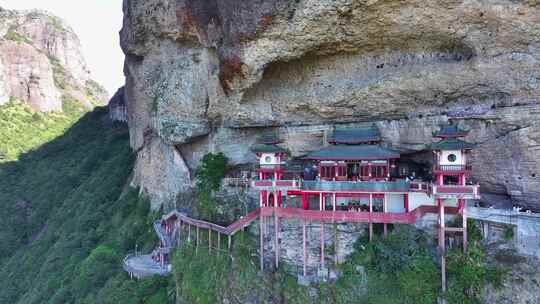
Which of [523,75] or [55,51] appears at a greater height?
[55,51]

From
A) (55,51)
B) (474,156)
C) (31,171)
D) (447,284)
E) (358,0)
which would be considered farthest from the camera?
(55,51)

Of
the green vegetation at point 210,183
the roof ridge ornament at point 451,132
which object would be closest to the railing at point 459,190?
the roof ridge ornament at point 451,132

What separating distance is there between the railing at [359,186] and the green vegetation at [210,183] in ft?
22.0

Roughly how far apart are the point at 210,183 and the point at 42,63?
45862mm

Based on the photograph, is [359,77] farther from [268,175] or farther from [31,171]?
[31,171]

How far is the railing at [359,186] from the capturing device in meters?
19.1

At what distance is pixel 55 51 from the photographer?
78625 millimetres

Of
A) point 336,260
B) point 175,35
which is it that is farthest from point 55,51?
point 336,260

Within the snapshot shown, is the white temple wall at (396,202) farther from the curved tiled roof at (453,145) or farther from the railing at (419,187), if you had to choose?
the curved tiled roof at (453,145)

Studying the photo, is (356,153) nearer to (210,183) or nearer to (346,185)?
(346,185)

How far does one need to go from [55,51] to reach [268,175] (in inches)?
2826

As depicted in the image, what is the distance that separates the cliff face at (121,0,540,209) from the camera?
18047 millimetres

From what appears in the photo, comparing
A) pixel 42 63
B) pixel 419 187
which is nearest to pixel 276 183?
pixel 419 187

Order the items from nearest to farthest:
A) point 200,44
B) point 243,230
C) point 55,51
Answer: point 243,230 → point 200,44 → point 55,51
